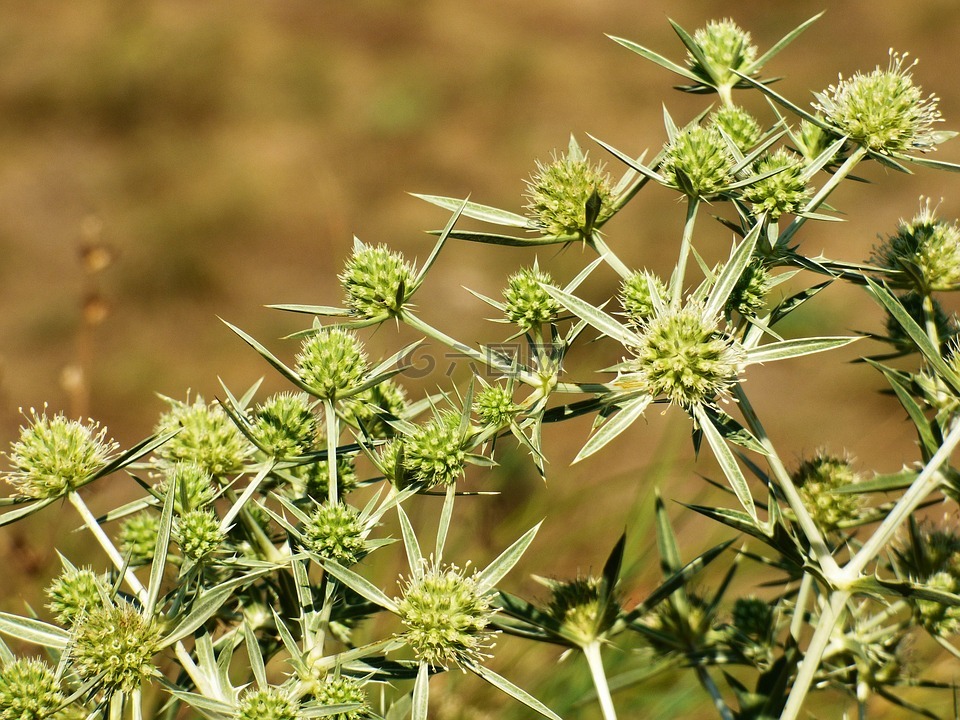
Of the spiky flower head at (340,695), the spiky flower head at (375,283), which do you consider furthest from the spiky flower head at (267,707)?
the spiky flower head at (375,283)

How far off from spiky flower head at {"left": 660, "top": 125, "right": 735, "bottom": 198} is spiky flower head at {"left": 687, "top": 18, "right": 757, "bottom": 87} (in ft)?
1.15

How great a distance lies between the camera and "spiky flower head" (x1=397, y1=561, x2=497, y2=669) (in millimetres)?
1330

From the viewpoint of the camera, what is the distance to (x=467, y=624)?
1.34 meters

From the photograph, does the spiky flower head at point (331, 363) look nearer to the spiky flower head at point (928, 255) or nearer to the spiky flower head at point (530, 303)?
the spiky flower head at point (530, 303)

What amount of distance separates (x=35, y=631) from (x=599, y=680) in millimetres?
949

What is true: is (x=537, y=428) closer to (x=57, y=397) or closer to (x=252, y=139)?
(x=57, y=397)

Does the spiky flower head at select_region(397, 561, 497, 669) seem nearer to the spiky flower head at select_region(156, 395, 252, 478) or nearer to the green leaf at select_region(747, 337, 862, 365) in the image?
the spiky flower head at select_region(156, 395, 252, 478)

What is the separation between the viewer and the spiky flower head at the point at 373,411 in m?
1.51

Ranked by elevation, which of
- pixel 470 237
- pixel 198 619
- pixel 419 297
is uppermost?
pixel 419 297

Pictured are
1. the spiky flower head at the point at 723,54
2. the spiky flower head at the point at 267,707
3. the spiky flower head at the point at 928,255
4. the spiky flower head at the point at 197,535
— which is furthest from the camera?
the spiky flower head at the point at 723,54

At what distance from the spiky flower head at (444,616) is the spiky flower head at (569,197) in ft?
2.21

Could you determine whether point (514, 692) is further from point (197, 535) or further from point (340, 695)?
point (197, 535)

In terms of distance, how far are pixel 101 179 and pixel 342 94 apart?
229 cm

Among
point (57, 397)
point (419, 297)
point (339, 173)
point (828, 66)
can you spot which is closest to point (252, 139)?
point (339, 173)
